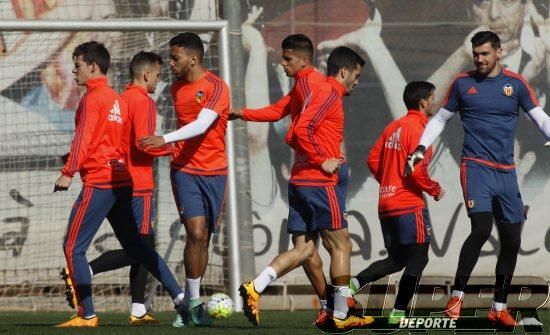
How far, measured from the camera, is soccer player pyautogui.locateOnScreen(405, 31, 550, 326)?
931 centimetres

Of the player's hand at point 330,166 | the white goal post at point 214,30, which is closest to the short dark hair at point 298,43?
the player's hand at point 330,166

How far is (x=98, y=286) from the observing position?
1303 cm

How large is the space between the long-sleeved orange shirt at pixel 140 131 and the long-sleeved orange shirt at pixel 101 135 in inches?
16.3

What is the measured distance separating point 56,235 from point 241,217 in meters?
1.97

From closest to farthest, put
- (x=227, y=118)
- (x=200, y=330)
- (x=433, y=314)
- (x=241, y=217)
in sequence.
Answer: (x=433, y=314) → (x=200, y=330) → (x=227, y=118) → (x=241, y=217)

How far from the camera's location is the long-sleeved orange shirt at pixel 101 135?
30.0 feet

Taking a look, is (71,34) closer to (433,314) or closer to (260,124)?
(260,124)

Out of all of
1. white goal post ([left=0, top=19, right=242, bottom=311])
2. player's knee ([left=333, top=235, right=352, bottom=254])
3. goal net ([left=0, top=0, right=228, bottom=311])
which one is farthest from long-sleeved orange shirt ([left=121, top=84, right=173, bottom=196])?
goal net ([left=0, top=0, right=228, bottom=311])

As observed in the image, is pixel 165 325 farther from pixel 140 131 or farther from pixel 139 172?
pixel 140 131

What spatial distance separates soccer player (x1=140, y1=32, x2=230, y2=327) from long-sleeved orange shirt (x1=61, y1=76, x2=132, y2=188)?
43 centimetres

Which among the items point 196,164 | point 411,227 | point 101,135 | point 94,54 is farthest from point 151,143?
point 411,227

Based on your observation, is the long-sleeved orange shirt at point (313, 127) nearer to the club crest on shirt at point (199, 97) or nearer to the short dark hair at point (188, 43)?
the club crest on shirt at point (199, 97)

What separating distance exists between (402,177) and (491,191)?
79cm

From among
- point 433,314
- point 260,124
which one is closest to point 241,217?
point 260,124
